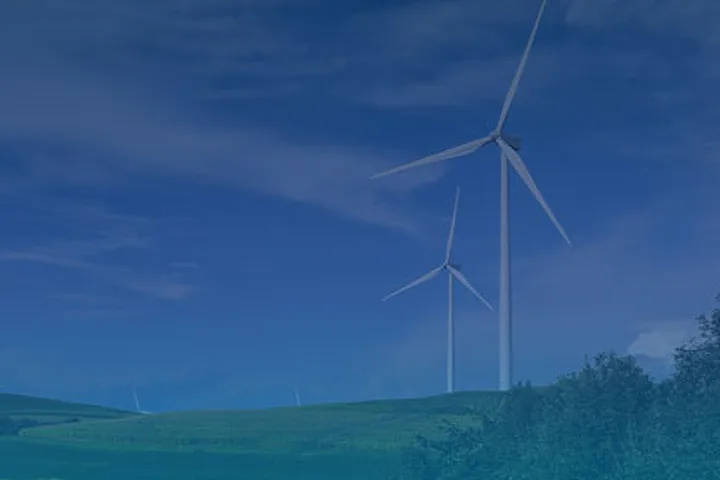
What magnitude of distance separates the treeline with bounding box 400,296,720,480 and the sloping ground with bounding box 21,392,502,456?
201 inches

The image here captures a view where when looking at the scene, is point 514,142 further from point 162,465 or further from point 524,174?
point 162,465

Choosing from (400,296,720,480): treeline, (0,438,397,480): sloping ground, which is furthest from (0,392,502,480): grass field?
(400,296,720,480): treeline

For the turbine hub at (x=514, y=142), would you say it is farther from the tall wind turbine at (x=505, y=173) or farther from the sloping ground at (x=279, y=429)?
the sloping ground at (x=279, y=429)

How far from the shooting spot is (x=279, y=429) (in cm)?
3544

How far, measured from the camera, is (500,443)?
84.8ft

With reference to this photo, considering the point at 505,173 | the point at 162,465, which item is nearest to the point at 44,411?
the point at 162,465

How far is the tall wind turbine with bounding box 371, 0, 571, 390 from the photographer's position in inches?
1093

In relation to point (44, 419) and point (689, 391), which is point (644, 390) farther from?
point (44, 419)

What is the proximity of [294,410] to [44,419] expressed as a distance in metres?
8.01

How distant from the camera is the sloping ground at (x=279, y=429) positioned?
108 ft

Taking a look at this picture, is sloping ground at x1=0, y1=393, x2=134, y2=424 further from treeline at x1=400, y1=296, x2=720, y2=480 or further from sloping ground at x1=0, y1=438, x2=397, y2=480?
treeline at x1=400, y1=296, x2=720, y2=480

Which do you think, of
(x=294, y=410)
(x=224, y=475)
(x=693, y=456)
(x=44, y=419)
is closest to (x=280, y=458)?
(x=224, y=475)

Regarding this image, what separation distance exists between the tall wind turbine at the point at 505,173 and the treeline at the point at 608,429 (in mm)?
1685

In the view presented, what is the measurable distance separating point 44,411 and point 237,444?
7671mm
